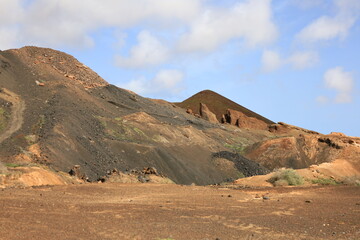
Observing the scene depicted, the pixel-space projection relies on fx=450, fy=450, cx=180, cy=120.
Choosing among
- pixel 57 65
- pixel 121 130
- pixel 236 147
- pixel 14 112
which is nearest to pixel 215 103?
pixel 236 147

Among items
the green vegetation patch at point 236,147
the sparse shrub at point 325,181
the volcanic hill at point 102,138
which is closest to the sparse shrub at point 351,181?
the sparse shrub at point 325,181

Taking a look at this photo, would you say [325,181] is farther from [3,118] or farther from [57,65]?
[57,65]

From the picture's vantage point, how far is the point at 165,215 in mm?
15820

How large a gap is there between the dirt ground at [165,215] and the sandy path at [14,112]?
13.5 meters

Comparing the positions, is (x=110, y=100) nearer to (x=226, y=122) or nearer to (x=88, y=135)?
(x=88, y=135)

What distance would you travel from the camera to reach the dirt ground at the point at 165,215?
12.6 m

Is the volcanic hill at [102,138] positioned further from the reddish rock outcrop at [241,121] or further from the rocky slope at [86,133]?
the reddish rock outcrop at [241,121]

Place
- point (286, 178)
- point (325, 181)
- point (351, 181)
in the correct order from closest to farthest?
point (286, 178), point (351, 181), point (325, 181)

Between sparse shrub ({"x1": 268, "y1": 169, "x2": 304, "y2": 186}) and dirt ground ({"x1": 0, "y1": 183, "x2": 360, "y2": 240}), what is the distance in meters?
9.35

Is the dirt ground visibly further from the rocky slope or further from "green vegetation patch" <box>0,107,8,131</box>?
"green vegetation patch" <box>0,107,8,131</box>

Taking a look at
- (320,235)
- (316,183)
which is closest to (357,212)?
(320,235)

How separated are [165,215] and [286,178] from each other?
63.9ft

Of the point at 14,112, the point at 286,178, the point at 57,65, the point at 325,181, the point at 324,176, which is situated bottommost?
the point at 286,178

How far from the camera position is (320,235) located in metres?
13.2
